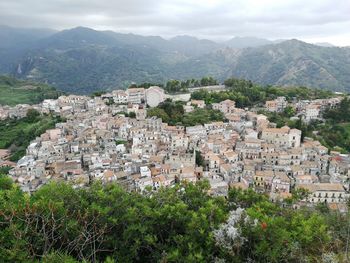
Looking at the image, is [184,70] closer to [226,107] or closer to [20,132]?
[226,107]

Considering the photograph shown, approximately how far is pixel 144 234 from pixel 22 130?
139 ft

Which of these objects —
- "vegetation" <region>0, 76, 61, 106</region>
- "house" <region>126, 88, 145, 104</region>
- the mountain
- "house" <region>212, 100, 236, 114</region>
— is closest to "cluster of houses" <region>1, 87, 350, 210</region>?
"house" <region>212, 100, 236, 114</region>

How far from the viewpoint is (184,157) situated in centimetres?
3062

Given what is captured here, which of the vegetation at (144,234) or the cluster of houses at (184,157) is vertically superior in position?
the vegetation at (144,234)

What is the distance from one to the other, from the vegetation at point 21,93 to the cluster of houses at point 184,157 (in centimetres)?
3957

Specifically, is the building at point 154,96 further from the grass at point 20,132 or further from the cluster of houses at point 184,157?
the grass at point 20,132

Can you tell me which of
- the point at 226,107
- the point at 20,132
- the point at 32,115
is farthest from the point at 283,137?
the point at 32,115

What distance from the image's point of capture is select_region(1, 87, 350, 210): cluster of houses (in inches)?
1059

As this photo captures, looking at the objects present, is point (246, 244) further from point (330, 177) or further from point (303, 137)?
point (303, 137)

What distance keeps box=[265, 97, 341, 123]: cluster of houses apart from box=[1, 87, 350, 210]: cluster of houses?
818cm

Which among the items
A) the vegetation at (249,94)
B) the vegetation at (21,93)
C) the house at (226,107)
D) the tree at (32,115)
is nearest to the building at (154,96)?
the vegetation at (249,94)

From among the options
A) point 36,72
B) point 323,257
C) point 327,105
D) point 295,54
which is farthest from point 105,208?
point 295,54

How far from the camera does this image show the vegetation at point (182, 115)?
4084 cm

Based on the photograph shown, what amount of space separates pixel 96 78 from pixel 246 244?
15527cm
